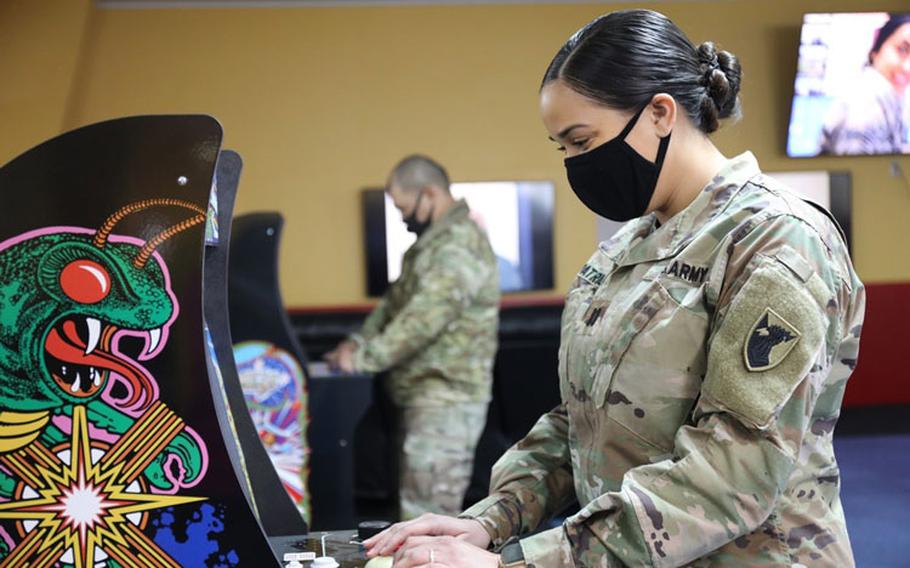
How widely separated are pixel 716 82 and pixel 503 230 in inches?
188

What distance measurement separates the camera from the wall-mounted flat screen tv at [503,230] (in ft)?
19.6

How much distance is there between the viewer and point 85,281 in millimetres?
1182

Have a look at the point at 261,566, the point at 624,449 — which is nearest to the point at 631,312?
the point at 624,449

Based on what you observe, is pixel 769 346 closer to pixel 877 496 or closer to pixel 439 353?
pixel 439 353

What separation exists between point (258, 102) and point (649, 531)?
510 cm

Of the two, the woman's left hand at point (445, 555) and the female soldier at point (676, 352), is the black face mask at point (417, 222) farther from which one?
the woman's left hand at point (445, 555)

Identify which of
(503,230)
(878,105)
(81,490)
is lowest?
(503,230)

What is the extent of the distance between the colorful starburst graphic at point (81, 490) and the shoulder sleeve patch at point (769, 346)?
59cm

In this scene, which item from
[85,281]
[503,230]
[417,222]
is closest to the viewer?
[85,281]

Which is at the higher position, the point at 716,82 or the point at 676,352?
the point at 716,82

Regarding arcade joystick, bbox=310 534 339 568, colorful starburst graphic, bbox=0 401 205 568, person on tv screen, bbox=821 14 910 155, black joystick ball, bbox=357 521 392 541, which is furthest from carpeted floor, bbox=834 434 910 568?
colorful starburst graphic, bbox=0 401 205 568

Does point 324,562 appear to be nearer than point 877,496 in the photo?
Yes

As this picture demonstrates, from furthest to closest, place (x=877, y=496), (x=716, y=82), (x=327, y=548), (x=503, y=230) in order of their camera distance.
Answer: (x=503, y=230) → (x=877, y=496) → (x=327, y=548) → (x=716, y=82)

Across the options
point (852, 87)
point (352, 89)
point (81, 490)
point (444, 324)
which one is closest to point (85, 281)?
point (81, 490)
